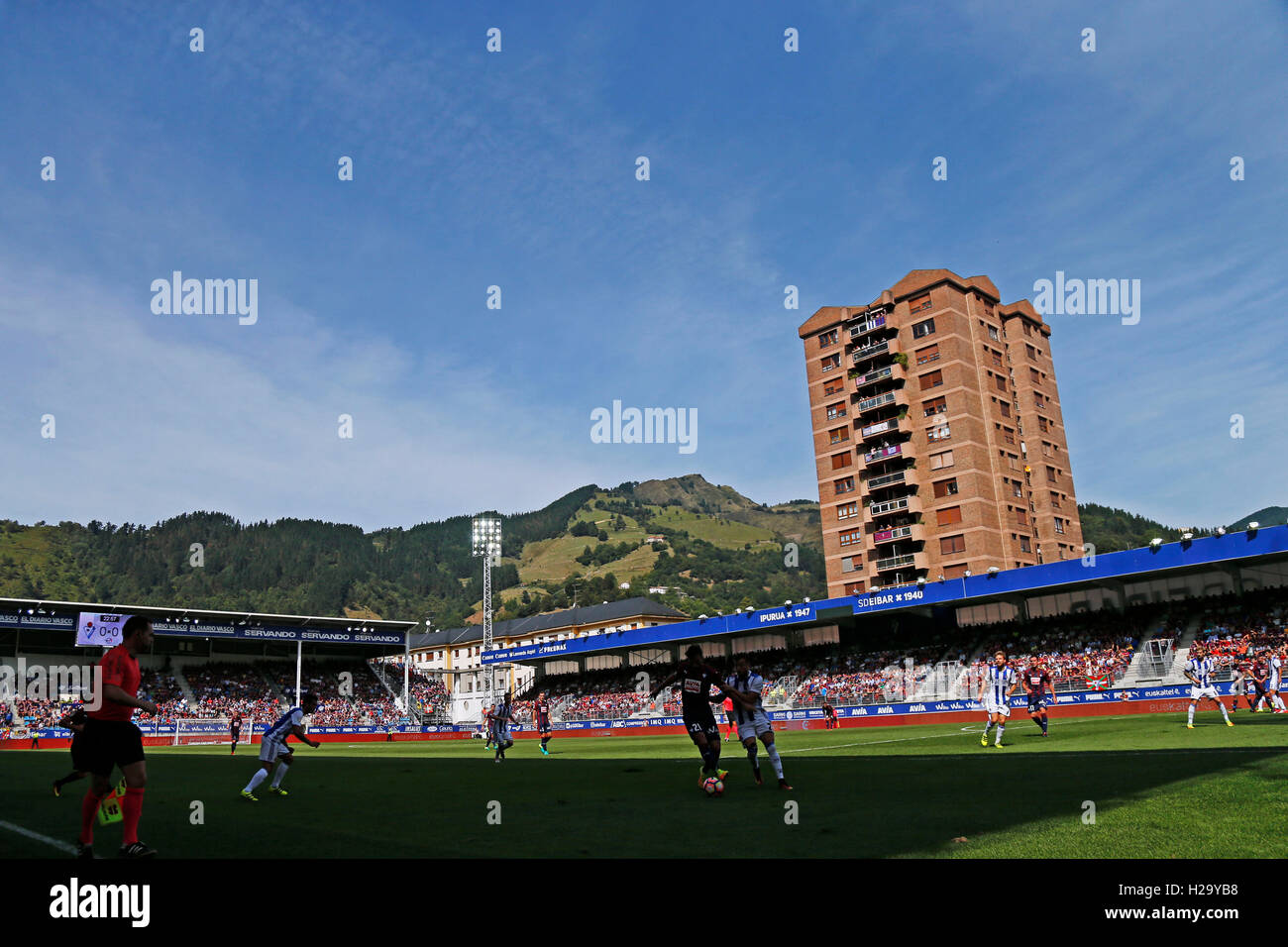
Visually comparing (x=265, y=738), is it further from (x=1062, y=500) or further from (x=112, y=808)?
(x=1062, y=500)

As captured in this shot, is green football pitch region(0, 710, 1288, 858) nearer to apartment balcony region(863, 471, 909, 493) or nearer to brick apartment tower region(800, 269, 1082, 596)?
brick apartment tower region(800, 269, 1082, 596)

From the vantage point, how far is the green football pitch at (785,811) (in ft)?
27.2

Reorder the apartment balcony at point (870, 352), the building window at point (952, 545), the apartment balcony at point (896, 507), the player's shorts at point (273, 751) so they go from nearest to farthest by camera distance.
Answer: the player's shorts at point (273, 751) → the building window at point (952, 545) → the apartment balcony at point (896, 507) → the apartment balcony at point (870, 352)

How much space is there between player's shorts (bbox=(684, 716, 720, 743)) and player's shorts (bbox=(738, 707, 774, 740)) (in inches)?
18.0

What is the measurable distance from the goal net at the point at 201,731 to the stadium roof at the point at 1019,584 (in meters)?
20.3

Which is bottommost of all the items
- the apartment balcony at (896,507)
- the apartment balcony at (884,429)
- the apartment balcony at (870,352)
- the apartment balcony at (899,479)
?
the apartment balcony at (896,507)

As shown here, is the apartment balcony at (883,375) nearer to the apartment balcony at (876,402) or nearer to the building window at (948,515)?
the apartment balcony at (876,402)

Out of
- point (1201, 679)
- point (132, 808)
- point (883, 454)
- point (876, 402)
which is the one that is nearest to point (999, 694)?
point (1201, 679)

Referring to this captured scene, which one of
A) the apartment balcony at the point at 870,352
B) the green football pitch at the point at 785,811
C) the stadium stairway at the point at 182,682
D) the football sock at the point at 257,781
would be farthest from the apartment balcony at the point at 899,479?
the football sock at the point at 257,781

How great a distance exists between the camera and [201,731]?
64250 mm

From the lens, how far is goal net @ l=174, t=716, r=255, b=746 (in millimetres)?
62219
